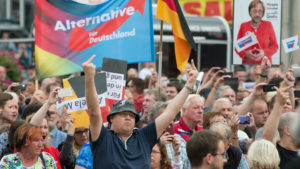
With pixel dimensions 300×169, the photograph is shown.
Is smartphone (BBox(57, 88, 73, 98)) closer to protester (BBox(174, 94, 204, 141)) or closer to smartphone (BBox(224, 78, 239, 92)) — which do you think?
protester (BBox(174, 94, 204, 141))

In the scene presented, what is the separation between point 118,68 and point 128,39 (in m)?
1.57

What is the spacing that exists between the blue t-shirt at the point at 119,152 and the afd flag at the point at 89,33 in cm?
326

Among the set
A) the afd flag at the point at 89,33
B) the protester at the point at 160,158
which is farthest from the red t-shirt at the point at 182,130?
the afd flag at the point at 89,33

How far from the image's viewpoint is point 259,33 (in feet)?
33.7

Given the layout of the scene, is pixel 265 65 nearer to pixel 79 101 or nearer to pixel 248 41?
pixel 248 41

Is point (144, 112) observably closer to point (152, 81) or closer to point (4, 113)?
point (152, 81)

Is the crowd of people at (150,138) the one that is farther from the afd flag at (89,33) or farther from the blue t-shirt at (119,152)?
the afd flag at (89,33)

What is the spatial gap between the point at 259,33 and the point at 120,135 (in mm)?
4881

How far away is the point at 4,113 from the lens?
8.04 m

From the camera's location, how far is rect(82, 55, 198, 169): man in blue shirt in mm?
5723

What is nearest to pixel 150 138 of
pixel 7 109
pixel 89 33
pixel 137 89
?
pixel 7 109

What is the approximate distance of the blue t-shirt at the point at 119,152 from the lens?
19.1 ft

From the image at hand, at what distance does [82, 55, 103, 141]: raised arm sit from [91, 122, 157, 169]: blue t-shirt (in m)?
0.09

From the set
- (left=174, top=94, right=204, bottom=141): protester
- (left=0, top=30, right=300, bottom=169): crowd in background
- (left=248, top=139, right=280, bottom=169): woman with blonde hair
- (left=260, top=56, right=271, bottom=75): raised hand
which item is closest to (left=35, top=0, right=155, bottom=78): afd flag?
(left=0, top=30, right=300, bottom=169): crowd in background
